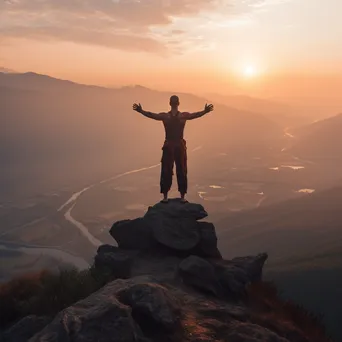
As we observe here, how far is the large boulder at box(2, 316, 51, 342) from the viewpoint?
31.8 ft

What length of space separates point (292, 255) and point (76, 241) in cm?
4808

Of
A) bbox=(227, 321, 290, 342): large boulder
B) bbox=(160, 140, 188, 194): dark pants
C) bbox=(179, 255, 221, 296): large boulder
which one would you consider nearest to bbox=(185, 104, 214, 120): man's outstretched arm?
bbox=(160, 140, 188, 194): dark pants

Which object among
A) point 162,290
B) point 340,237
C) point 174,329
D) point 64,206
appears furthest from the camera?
point 64,206

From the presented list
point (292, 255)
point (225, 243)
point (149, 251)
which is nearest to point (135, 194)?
point (225, 243)

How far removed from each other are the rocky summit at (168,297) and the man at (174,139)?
976mm

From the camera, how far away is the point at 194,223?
1538 centimetres

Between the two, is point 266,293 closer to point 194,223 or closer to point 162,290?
point 194,223

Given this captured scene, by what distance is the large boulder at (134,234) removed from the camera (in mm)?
15492

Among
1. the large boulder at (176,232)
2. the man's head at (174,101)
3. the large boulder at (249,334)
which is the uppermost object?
the man's head at (174,101)

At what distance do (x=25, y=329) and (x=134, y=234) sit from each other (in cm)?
634

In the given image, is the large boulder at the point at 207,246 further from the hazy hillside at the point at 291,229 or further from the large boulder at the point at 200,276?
the hazy hillside at the point at 291,229

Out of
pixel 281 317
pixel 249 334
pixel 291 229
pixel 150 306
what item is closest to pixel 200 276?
pixel 281 317

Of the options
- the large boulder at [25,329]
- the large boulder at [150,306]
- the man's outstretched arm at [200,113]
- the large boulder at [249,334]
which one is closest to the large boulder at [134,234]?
the man's outstretched arm at [200,113]

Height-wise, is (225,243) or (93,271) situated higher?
(93,271)
